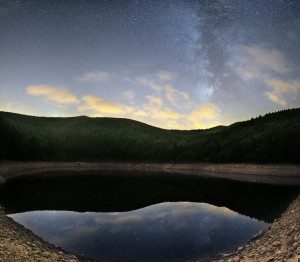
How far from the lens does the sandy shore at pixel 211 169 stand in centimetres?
9919

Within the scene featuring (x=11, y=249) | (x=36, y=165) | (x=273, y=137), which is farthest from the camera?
(x=36, y=165)

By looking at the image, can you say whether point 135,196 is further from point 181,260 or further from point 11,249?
point 11,249

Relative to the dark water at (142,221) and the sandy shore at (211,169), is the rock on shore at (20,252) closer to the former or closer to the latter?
the dark water at (142,221)

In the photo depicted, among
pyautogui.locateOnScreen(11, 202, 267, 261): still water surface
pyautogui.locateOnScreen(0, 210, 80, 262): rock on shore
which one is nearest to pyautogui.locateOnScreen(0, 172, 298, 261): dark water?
pyautogui.locateOnScreen(11, 202, 267, 261): still water surface

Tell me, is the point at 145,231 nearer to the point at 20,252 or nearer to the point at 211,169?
the point at 20,252

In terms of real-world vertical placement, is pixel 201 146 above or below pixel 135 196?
above

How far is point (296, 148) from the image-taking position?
112 m

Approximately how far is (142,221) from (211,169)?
369 feet

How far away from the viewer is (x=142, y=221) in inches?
1373

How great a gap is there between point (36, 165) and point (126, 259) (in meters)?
133

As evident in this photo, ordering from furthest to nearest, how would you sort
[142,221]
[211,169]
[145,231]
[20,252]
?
[211,169] → [142,221] → [145,231] → [20,252]

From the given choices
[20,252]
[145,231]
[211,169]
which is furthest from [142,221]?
[211,169]

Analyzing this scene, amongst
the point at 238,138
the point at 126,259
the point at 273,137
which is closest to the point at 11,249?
the point at 126,259

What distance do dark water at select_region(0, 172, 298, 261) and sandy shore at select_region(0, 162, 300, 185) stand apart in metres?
33.8
